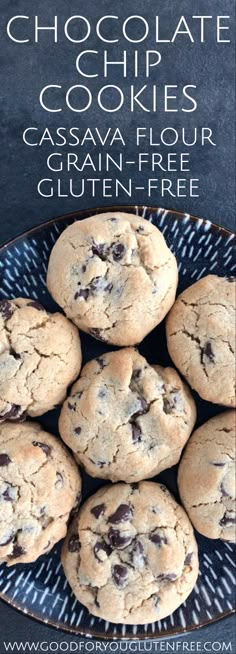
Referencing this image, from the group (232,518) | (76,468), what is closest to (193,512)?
(232,518)

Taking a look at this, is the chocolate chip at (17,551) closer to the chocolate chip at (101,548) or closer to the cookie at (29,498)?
the cookie at (29,498)

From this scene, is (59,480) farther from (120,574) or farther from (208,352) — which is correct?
(208,352)

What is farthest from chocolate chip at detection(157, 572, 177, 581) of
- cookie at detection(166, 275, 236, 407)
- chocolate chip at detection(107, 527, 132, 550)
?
cookie at detection(166, 275, 236, 407)

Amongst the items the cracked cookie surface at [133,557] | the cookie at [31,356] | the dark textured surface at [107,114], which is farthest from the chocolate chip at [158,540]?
the dark textured surface at [107,114]

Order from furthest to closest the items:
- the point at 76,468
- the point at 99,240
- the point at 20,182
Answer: the point at 20,182, the point at 76,468, the point at 99,240

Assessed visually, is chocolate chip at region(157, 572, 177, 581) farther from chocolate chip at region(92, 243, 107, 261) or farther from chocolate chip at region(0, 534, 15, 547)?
chocolate chip at region(92, 243, 107, 261)

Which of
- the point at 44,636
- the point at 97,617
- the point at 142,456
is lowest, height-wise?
the point at 44,636

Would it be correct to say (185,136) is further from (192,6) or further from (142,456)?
(142,456)

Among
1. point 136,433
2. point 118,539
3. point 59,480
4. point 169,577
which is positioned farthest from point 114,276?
point 169,577
